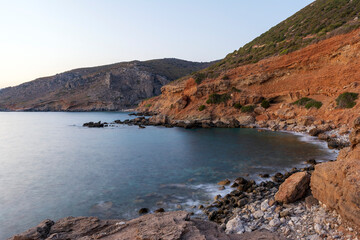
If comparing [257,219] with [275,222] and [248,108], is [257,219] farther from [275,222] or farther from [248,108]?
[248,108]

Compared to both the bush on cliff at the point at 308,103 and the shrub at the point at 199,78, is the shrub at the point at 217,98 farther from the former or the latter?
the bush on cliff at the point at 308,103

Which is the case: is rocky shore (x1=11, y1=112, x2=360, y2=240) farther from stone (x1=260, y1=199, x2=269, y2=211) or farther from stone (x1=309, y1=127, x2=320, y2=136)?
stone (x1=309, y1=127, x2=320, y2=136)

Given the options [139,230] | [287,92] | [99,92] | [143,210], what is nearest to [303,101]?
[287,92]

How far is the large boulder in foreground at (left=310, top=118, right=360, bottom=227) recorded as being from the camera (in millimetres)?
6378

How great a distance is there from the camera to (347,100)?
2653 centimetres

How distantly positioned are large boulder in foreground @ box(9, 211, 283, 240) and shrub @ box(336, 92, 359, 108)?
26292 mm

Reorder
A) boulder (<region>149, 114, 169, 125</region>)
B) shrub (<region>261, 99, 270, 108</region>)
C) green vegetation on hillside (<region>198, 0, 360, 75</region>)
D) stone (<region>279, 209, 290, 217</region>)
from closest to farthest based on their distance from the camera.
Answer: stone (<region>279, 209, 290, 217</region>)
shrub (<region>261, 99, 270, 108</region>)
green vegetation on hillside (<region>198, 0, 360, 75</region>)
boulder (<region>149, 114, 169, 125</region>)

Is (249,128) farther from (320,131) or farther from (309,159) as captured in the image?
(309,159)

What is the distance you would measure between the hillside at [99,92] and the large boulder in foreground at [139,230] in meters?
106

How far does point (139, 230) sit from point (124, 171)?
13.0 metres

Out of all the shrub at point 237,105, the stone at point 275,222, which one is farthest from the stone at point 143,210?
the shrub at point 237,105

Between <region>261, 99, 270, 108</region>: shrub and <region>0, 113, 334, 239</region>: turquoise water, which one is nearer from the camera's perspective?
<region>0, 113, 334, 239</region>: turquoise water

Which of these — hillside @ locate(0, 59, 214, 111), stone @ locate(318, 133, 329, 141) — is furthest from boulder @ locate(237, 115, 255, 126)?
hillside @ locate(0, 59, 214, 111)

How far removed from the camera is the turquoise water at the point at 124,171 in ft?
38.5
